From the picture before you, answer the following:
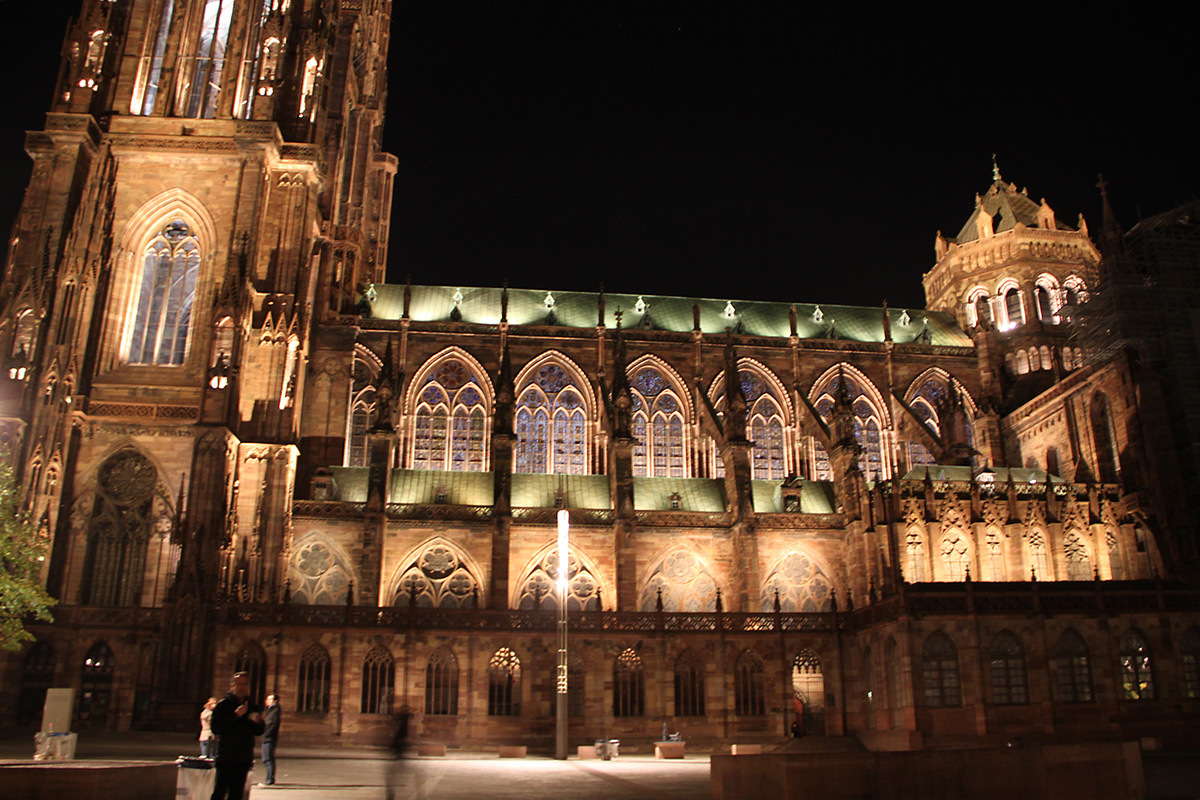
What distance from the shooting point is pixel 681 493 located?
44.9 metres

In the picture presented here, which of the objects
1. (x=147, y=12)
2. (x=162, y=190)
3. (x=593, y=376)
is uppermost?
(x=147, y=12)

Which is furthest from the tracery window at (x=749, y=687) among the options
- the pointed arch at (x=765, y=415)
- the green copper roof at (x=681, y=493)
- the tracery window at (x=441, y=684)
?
the pointed arch at (x=765, y=415)

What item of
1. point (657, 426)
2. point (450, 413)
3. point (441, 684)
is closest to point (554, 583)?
point (441, 684)

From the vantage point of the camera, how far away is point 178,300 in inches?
1620

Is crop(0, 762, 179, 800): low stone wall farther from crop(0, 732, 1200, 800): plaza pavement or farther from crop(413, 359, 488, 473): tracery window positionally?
crop(413, 359, 488, 473): tracery window

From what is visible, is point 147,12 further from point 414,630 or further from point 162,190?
point 414,630

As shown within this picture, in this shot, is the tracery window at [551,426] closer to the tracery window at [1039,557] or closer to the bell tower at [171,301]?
the bell tower at [171,301]

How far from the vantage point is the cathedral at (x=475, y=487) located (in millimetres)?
34344

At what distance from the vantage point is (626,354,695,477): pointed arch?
48906 mm

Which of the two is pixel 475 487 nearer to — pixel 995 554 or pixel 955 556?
pixel 955 556

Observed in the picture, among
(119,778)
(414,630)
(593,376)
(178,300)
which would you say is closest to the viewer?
(119,778)

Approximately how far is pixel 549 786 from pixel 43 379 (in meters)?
26.3

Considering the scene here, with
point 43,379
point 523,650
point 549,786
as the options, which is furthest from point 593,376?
point 549,786

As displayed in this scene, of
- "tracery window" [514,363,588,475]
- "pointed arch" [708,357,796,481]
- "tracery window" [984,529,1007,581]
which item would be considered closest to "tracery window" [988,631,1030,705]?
"tracery window" [984,529,1007,581]
